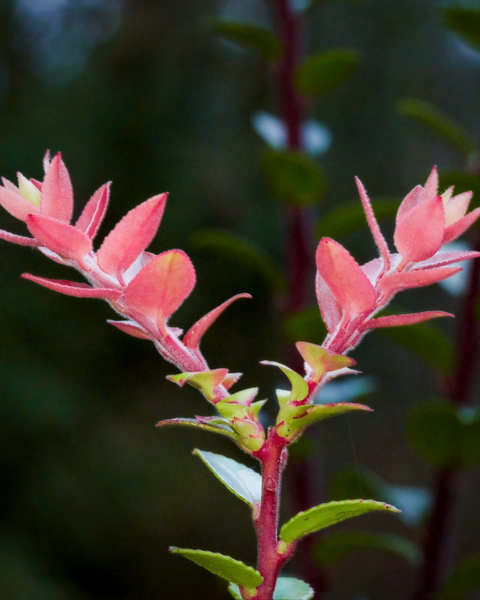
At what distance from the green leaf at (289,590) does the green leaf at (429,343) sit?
0.45 m

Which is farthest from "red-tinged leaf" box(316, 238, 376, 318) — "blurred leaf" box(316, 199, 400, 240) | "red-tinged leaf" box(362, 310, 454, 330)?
"blurred leaf" box(316, 199, 400, 240)

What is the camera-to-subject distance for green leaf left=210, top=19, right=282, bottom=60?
2.73 ft

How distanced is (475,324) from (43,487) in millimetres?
1458

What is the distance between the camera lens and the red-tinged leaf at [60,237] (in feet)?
0.82

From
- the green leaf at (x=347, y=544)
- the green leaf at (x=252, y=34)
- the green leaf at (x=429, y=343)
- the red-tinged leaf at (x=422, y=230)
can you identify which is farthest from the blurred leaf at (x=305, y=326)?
the red-tinged leaf at (x=422, y=230)

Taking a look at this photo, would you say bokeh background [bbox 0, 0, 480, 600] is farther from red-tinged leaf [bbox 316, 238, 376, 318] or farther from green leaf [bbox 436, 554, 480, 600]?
red-tinged leaf [bbox 316, 238, 376, 318]

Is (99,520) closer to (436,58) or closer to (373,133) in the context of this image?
(373,133)

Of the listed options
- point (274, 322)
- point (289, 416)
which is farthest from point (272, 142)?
point (274, 322)

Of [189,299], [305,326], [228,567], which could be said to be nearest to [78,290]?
[228,567]

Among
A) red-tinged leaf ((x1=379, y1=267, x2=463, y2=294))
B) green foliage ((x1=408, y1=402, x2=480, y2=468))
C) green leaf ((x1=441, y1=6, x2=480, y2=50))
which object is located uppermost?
green leaf ((x1=441, y1=6, x2=480, y2=50))

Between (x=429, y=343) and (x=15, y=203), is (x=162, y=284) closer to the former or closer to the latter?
(x=15, y=203)

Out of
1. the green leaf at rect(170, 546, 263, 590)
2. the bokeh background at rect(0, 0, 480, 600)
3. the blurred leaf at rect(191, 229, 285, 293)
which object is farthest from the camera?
the bokeh background at rect(0, 0, 480, 600)

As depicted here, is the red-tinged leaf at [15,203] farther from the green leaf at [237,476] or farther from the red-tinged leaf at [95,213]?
the green leaf at [237,476]

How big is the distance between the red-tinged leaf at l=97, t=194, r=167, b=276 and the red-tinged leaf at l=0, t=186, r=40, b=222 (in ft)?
0.14
